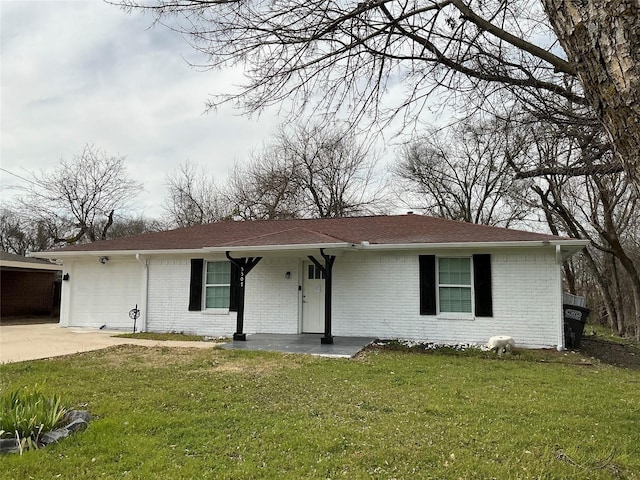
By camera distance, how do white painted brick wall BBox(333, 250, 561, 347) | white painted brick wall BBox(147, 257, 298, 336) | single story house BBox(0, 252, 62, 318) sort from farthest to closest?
1. single story house BBox(0, 252, 62, 318)
2. white painted brick wall BBox(147, 257, 298, 336)
3. white painted brick wall BBox(333, 250, 561, 347)

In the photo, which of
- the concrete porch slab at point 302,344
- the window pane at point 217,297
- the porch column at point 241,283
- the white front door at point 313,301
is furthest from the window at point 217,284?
the white front door at point 313,301

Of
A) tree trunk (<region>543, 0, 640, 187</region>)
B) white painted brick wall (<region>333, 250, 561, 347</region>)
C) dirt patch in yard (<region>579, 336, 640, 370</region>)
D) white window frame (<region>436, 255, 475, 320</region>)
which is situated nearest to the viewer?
tree trunk (<region>543, 0, 640, 187</region>)

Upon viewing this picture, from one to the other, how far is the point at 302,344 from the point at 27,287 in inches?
700

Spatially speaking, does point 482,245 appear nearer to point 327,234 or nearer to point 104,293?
point 327,234

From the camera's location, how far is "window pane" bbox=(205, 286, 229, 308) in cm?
1296

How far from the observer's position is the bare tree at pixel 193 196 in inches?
1185

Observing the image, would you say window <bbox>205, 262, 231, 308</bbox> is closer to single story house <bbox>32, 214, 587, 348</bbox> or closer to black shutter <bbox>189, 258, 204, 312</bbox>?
single story house <bbox>32, 214, 587, 348</bbox>

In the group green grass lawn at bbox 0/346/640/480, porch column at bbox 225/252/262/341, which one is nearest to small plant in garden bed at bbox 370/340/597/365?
green grass lawn at bbox 0/346/640/480

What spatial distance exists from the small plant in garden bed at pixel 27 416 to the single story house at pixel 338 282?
261 inches

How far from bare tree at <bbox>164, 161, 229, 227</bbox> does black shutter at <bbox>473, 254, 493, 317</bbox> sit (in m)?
21.4

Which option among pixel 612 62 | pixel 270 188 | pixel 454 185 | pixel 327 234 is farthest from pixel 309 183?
pixel 612 62

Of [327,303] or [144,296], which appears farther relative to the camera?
[144,296]

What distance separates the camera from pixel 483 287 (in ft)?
36.1

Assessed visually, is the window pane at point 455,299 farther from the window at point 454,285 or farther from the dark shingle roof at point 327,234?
the dark shingle roof at point 327,234
